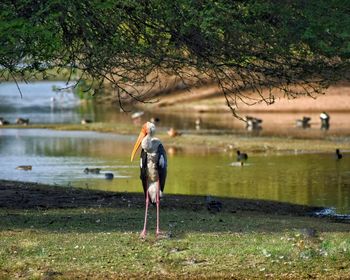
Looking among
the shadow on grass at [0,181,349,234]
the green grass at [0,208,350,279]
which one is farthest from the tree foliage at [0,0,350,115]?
the green grass at [0,208,350,279]

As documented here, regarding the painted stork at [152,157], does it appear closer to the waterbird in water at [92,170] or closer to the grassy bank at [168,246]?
the grassy bank at [168,246]

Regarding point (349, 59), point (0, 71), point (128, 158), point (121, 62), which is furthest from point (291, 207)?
point (128, 158)

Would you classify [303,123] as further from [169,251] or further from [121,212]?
[169,251]

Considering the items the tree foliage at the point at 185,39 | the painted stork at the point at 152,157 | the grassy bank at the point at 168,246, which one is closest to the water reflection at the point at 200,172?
the tree foliage at the point at 185,39

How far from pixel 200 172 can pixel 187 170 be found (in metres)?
0.80

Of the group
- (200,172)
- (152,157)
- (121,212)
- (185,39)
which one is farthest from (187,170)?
(152,157)

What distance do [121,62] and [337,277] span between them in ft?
19.6

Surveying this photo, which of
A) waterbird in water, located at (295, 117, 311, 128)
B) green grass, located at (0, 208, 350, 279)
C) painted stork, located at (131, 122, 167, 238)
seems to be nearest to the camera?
green grass, located at (0, 208, 350, 279)

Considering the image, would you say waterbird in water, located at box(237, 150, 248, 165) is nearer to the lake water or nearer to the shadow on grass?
the lake water

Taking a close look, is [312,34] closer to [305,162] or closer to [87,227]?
[87,227]

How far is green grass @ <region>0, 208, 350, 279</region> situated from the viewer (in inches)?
547

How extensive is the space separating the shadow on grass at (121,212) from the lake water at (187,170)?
8.54ft

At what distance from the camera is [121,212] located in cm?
1878

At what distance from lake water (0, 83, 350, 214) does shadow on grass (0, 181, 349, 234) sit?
2.60m
